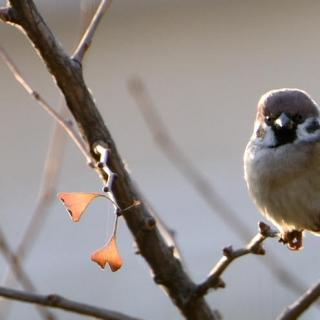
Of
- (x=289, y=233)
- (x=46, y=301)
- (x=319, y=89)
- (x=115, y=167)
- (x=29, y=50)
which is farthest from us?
(x=29, y=50)

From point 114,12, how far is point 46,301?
5354 millimetres

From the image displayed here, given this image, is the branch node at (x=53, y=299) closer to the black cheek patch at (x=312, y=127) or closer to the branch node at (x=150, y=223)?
the branch node at (x=150, y=223)

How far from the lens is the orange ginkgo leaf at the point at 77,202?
6.73 feet

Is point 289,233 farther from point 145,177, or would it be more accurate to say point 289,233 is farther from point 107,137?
point 145,177

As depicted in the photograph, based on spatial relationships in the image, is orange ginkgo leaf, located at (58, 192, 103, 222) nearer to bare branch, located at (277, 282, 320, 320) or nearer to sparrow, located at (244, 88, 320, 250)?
bare branch, located at (277, 282, 320, 320)

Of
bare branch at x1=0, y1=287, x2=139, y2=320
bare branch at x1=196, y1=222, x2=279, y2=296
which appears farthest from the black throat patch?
bare branch at x1=0, y1=287, x2=139, y2=320

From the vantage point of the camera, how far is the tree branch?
2.36 m

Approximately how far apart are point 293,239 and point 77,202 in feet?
3.94

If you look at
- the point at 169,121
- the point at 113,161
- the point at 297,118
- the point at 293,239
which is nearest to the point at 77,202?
the point at 113,161

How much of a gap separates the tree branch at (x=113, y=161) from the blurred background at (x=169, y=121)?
177 inches

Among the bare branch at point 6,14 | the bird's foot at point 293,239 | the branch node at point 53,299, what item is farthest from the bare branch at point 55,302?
the bird's foot at point 293,239

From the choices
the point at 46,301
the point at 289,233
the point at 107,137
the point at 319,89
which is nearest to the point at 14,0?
the point at 107,137

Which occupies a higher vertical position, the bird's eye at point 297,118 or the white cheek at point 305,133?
the bird's eye at point 297,118

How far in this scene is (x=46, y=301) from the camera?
2.21m
